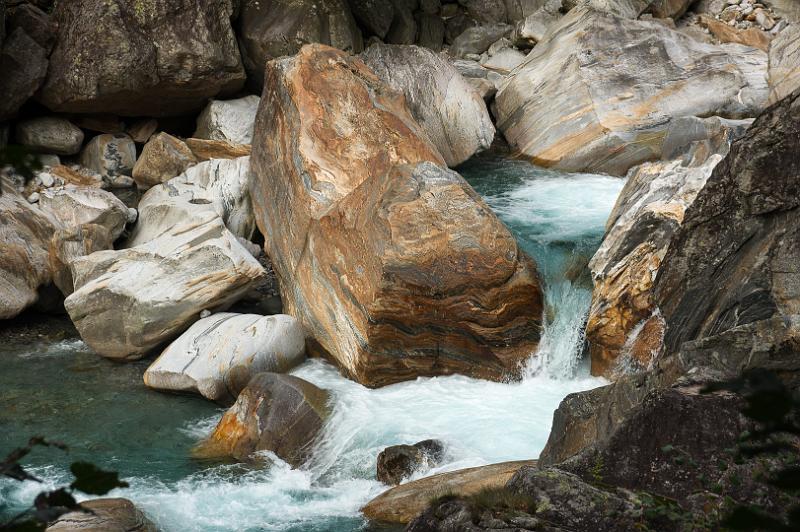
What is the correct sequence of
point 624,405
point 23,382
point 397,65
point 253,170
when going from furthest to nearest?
1. point 397,65
2. point 253,170
3. point 23,382
4. point 624,405

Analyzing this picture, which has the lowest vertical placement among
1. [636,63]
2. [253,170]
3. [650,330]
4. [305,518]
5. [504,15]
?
[305,518]

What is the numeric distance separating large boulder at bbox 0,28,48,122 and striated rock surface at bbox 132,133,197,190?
190 centimetres

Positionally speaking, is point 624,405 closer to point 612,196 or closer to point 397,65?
point 612,196

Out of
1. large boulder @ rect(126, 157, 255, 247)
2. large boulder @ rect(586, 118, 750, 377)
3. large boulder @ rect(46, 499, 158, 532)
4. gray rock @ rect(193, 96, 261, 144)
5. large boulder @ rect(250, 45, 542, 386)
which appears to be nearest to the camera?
large boulder @ rect(46, 499, 158, 532)

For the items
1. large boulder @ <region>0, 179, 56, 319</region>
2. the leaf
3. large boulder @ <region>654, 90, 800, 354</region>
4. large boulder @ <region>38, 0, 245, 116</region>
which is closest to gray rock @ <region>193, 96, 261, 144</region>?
large boulder @ <region>38, 0, 245, 116</region>

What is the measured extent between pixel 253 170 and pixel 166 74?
3331 mm

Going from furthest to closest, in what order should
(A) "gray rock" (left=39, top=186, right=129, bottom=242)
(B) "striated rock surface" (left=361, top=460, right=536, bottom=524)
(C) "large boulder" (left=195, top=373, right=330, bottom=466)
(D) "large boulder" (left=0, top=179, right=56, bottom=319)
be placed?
(A) "gray rock" (left=39, top=186, right=129, bottom=242), (D) "large boulder" (left=0, top=179, right=56, bottom=319), (C) "large boulder" (left=195, top=373, right=330, bottom=466), (B) "striated rock surface" (left=361, top=460, right=536, bottom=524)

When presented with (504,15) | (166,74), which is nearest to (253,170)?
(166,74)

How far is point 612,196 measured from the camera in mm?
11789

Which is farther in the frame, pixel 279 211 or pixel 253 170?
pixel 253 170

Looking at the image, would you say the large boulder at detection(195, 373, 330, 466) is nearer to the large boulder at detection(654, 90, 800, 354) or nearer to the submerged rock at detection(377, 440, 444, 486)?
the submerged rock at detection(377, 440, 444, 486)

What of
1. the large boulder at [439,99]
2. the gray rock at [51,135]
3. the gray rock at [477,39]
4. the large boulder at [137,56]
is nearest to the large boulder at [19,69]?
the large boulder at [137,56]

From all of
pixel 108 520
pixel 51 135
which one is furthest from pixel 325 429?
pixel 51 135

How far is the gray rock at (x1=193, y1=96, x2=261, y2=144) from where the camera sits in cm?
1448
